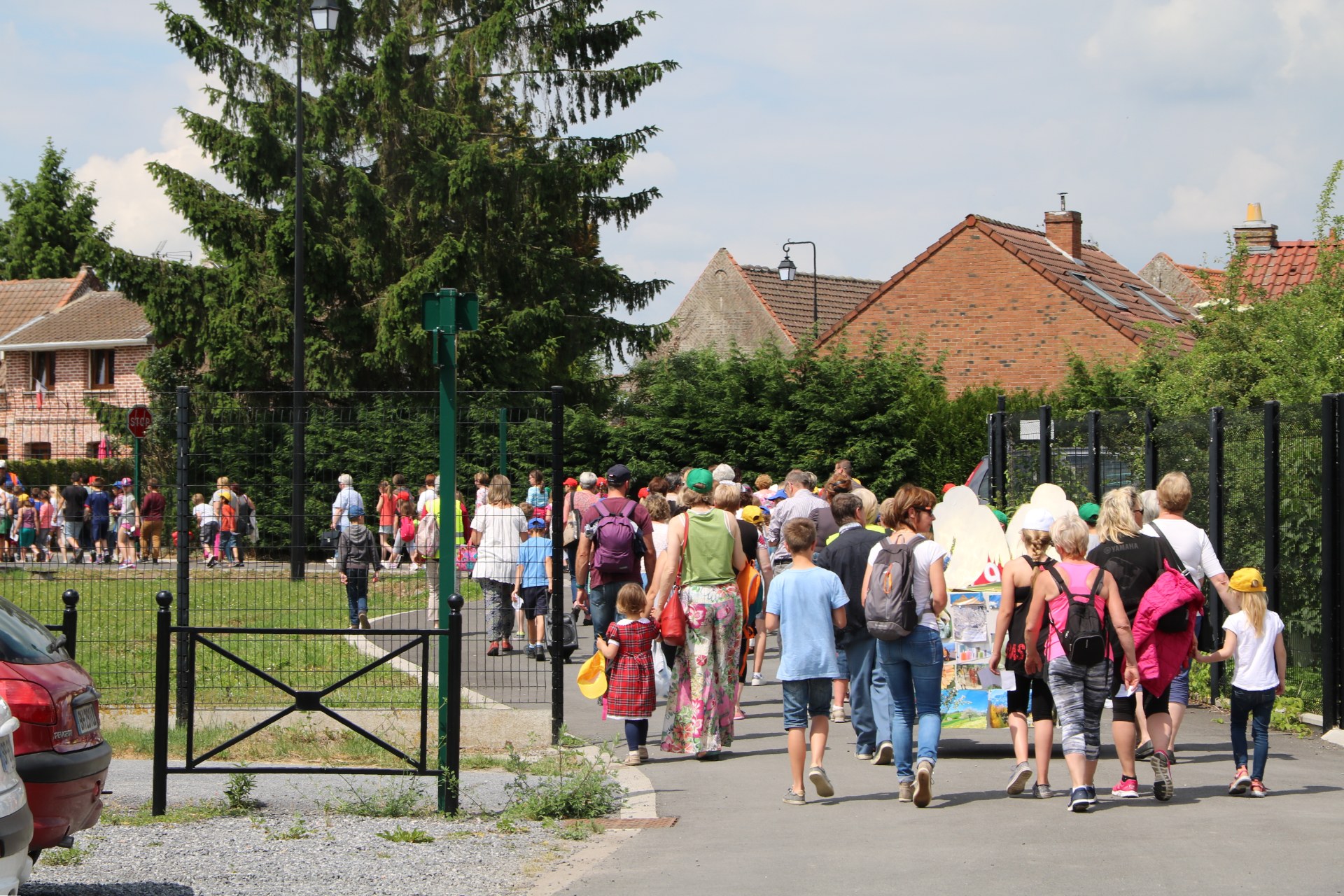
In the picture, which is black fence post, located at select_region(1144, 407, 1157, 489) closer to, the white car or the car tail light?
the car tail light

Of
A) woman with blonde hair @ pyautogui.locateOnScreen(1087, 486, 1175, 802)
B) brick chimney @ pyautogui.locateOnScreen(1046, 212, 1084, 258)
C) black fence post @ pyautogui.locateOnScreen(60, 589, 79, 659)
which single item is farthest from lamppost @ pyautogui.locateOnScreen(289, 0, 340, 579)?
brick chimney @ pyautogui.locateOnScreen(1046, 212, 1084, 258)

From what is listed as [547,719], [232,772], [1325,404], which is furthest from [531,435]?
[1325,404]

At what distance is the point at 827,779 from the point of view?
25.5ft

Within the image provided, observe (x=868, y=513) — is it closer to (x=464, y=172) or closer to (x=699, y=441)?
(x=699, y=441)

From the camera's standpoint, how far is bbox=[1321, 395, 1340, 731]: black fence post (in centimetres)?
955

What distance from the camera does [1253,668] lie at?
25.4 ft

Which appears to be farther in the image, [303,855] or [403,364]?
[403,364]

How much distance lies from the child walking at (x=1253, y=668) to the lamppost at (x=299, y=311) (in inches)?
234

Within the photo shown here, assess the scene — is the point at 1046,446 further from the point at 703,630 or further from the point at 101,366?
the point at 101,366

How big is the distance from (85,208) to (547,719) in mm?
68492

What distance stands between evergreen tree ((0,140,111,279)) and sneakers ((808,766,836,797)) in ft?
224

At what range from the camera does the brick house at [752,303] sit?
48.8 metres

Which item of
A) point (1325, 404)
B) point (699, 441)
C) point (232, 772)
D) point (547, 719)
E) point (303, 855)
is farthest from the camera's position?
point (699, 441)

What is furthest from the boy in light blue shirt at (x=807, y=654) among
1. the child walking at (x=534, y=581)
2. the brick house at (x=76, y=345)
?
the brick house at (x=76, y=345)
